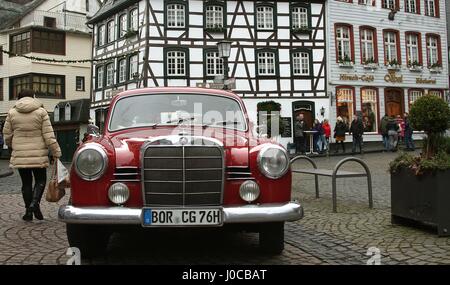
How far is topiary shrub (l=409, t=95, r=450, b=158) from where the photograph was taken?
5.66m

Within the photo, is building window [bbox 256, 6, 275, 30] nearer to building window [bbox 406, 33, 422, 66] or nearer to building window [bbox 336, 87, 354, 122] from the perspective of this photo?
building window [bbox 336, 87, 354, 122]

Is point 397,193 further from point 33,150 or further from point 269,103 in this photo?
point 269,103

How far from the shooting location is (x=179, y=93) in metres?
5.99

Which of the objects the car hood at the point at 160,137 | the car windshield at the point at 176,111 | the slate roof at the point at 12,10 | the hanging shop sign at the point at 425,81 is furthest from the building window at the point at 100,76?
the car hood at the point at 160,137

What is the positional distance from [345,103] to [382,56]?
4.32 meters

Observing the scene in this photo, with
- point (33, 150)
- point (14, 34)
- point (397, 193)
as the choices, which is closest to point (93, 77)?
point (14, 34)

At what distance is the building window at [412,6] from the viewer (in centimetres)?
3221

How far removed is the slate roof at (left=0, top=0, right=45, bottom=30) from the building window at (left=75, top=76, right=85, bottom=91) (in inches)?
268

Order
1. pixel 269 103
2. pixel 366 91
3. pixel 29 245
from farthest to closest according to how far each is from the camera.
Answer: pixel 366 91 → pixel 269 103 → pixel 29 245

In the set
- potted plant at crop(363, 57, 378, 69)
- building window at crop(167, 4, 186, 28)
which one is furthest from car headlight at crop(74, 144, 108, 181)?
potted plant at crop(363, 57, 378, 69)

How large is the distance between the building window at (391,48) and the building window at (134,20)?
1570cm
